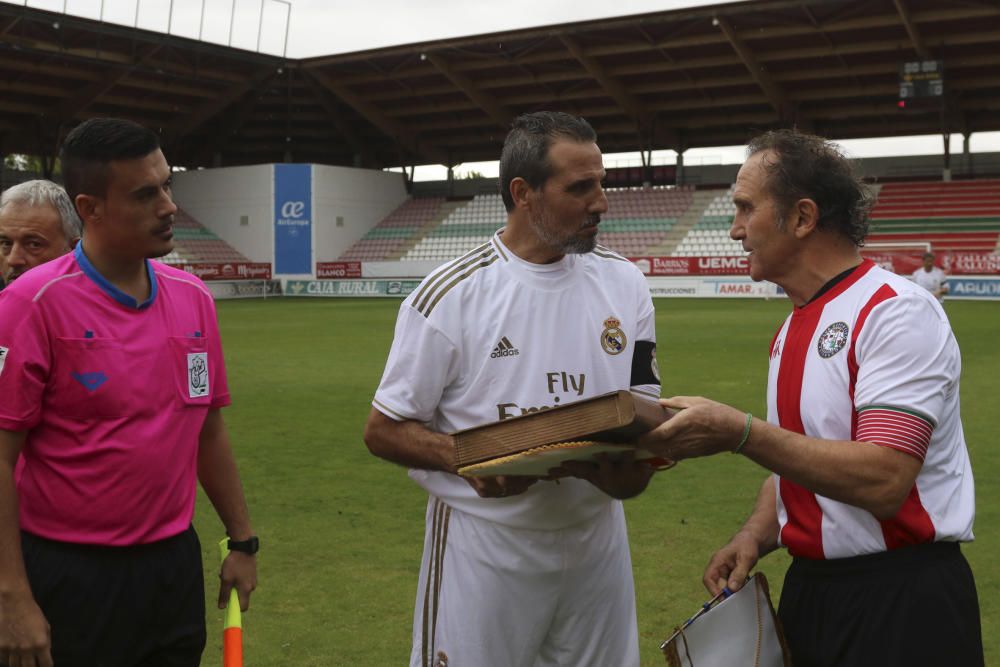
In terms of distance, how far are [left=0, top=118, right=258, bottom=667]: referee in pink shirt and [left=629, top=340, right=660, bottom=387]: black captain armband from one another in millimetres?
1259

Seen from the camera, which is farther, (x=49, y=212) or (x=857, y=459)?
(x=49, y=212)

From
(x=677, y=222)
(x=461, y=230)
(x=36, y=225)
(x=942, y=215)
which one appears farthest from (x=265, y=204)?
(x=36, y=225)

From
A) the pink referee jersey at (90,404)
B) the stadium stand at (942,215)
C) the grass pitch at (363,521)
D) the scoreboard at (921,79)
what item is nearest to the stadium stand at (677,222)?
the stadium stand at (942,215)

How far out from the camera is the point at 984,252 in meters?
34.6

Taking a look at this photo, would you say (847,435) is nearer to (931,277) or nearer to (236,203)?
(931,277)

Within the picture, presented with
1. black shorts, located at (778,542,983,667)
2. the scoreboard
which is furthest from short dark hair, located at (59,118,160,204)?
the scoreboard

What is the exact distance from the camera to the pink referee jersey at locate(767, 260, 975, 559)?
85.5 inches

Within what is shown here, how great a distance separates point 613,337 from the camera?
289 cm

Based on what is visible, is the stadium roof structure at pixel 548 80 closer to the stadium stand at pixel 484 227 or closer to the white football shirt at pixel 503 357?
the stadium stand at pixel 484 227

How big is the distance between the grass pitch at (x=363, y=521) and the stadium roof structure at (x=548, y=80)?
2278cm

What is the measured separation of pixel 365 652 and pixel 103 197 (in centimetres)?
251

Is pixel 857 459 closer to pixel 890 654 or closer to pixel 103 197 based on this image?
pixel 890 654

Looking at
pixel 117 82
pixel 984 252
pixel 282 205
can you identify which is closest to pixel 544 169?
pixel 984 252

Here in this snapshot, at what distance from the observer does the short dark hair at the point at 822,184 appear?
250 cm
